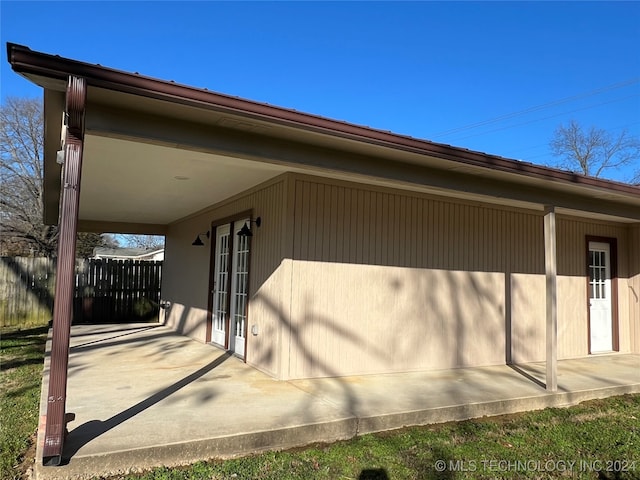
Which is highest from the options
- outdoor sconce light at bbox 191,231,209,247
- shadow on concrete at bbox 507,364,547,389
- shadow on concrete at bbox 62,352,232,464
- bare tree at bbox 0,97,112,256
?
bare tree at bbox 0,97,112,256

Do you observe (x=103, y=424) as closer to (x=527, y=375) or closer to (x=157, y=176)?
(x=157, y=176)

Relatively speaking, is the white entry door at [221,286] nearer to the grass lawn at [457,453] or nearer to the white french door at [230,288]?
the white french door at [230,288]

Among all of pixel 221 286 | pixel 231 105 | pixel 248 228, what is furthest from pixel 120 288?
pixel 231 105

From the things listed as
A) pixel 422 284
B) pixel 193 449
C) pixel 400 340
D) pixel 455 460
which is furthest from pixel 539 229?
pixel 193 449

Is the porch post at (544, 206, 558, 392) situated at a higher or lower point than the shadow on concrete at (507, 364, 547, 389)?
higher

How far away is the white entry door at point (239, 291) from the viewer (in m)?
6.84

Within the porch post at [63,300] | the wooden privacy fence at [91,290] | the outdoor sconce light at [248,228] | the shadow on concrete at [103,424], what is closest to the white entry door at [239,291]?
the outdoor sconce light at [248,228]

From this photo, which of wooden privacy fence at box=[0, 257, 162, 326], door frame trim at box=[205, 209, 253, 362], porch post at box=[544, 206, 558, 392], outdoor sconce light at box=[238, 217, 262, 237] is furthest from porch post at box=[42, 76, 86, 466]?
wooden privacy fence at box=[0, 257, 162, 326]

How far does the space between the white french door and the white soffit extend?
0.72 metres

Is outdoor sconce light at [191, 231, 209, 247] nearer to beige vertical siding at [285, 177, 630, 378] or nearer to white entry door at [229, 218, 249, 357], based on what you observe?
white entry door at [229, 218, 249, 357]

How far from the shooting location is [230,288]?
24.3 ft

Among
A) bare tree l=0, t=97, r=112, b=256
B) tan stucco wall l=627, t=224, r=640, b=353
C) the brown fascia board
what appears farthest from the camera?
bare tree l=0, t=97, r=112, b=256

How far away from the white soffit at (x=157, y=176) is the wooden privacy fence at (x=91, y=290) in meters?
3.69

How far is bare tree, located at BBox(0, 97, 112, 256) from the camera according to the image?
73.2 ft
